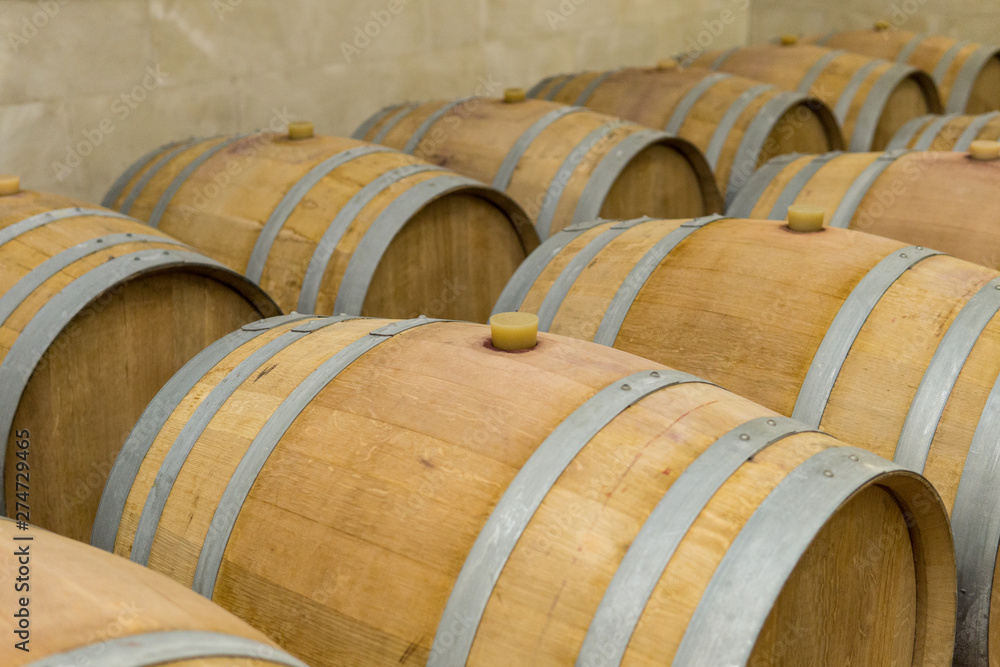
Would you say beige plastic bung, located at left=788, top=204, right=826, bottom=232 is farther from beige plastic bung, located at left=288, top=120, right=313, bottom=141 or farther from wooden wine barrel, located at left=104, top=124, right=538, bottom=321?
beige plastic bung, located at left=288, top=120, right=313, bottom=141

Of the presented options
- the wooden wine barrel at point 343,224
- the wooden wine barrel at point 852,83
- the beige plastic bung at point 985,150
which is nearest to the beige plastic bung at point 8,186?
the wooden wine barrel at point 343,224

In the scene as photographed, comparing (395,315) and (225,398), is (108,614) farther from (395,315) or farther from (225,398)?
(395,315)

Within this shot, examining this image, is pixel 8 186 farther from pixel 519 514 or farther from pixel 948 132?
pixel 948 132

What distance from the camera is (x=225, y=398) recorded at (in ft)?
6.54

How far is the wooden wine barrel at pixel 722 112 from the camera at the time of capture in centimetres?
477

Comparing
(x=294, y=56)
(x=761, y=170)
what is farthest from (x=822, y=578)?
(x=294, y=56)

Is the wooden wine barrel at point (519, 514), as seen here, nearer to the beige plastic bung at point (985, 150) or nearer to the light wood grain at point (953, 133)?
the beige plastic bung at point (985, 150)

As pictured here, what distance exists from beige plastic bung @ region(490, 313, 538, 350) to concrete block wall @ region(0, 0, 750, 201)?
3.04 meters

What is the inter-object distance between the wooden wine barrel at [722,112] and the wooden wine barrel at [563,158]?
517 mm

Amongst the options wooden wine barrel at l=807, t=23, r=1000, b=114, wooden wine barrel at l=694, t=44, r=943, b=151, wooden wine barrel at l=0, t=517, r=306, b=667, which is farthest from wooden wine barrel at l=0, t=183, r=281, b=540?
wooden wine barrel at l=807, t=23, r=1000, b=114

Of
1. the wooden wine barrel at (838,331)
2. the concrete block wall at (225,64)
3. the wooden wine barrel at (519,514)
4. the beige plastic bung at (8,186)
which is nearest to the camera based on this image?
the wooden wine barrel at (519,514)

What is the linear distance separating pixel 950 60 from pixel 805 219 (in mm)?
4870

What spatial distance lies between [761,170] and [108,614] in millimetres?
3383

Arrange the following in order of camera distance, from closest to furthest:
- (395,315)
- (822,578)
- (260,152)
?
1. (822,578)
2. (395,315)
3. (260,152)
